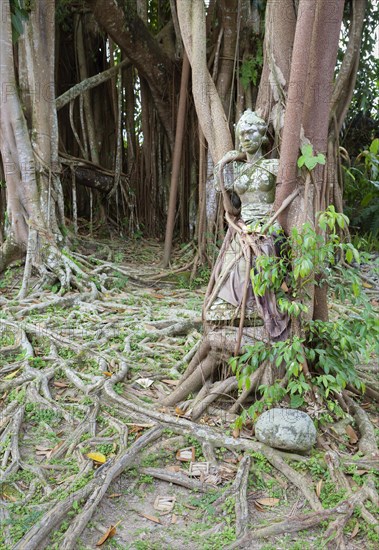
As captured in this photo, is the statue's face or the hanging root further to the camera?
the statue's face

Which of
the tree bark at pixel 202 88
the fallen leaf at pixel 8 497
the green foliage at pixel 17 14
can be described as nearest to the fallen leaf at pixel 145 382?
the fallen leaf at pixel 8 497

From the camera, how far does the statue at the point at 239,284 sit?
2596 millimetres

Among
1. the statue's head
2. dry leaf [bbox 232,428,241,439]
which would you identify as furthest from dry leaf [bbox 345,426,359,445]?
the statue's head

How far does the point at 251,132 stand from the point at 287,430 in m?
1.41

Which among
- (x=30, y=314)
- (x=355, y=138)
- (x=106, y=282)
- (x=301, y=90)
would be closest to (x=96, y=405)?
(x=30, y=314)

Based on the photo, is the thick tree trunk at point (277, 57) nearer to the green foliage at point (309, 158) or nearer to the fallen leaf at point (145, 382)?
the green foliage at point (309, 158)

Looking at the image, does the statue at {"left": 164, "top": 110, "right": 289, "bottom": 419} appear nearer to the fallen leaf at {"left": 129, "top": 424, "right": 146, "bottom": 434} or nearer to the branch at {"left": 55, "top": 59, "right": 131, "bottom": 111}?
the fallen leaf at {"left": 129, "top": 424, "right": 146, "bottom": 434}

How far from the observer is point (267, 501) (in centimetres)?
214

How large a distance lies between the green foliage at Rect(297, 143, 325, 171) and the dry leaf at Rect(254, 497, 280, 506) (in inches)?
54.3

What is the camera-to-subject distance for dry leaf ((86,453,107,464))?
232 centimetres

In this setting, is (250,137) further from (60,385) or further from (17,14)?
(17,14)

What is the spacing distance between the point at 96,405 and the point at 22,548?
0.96m

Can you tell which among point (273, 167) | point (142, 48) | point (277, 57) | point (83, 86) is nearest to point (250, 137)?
point (273, 167)

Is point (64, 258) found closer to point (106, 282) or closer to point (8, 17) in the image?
point (106, 282)
